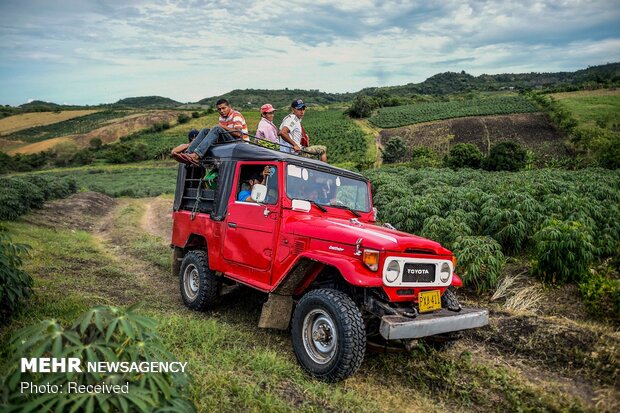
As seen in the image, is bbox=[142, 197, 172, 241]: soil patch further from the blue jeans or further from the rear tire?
the blue jeans

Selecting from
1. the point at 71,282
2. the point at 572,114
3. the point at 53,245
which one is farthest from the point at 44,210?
the point at 572,114

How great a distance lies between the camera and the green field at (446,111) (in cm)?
5862

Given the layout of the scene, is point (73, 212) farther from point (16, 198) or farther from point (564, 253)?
point (564, 253)

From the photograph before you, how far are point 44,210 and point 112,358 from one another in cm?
1662

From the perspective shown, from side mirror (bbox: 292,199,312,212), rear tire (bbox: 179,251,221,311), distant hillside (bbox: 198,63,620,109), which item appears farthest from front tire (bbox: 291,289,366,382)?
distant hillside (bbox: 198,63,620,109)

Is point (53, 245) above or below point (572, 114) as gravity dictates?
below

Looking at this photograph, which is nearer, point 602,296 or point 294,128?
point 602,296

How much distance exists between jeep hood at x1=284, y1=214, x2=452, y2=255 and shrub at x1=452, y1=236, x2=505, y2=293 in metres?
2.63

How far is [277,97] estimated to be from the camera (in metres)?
142

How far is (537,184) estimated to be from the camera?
10.8 m

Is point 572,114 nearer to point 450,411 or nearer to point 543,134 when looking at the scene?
point 543,134

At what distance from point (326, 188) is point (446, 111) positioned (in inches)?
2530

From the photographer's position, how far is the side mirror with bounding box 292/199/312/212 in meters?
5.20

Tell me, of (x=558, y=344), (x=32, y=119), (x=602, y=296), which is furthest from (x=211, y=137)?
(x=32, y=119)
